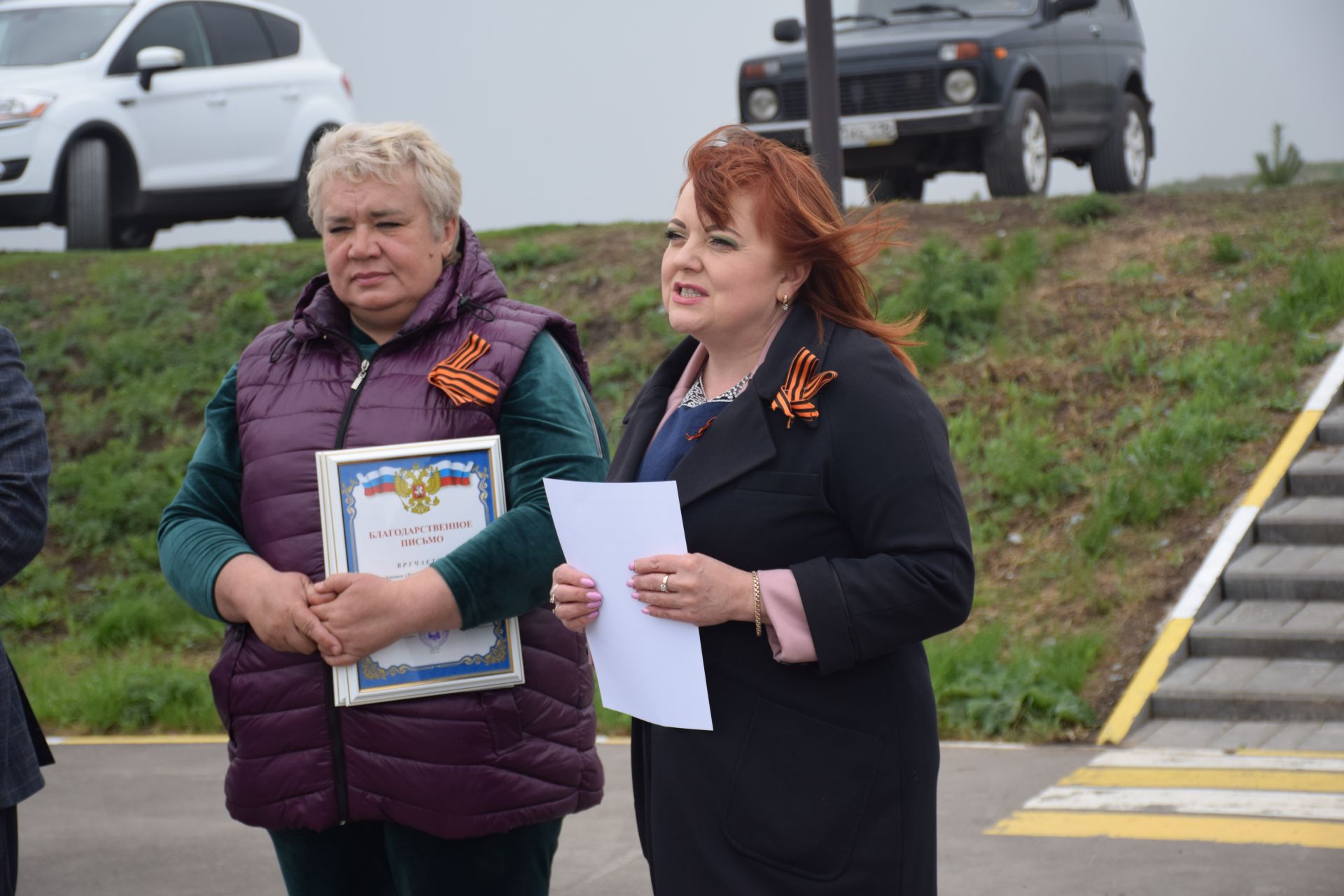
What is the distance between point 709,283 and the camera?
2.58 m

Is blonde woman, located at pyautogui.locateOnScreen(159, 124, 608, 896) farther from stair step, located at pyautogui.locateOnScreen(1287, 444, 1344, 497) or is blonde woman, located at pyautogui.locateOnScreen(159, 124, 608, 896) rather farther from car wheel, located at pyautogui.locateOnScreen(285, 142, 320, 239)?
car wheel, located at pyautogui.locateOnScreen(285, 142, 320, 239)

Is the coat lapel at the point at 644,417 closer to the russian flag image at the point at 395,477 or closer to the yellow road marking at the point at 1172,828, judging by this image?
the russian flag image at the point at 395,477

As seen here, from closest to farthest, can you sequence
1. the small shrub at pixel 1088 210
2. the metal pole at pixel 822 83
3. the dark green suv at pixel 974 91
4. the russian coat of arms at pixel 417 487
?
1. the russian coat of arms at pixel 417 487
2. the metal pole at pixel 822 83
3. the small shrub at pixel 1088 210
4. the dark green suv at pixel 974 91

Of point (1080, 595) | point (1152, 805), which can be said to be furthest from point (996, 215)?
point (1152, 805)

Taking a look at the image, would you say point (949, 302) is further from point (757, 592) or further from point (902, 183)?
point (757, 592)

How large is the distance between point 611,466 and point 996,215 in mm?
8409

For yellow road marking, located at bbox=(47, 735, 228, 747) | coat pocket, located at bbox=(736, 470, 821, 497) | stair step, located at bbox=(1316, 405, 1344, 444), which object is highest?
coat pocket, located at bbox=(736, 470, 821, 497)

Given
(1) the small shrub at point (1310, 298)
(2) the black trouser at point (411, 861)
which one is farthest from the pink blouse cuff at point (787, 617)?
(1) the small shrub at point (1310, 298)

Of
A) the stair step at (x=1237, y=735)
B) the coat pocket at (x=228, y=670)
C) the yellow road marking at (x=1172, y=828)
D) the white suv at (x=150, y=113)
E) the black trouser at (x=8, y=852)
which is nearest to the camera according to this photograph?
the black trouser at (x=8, y=852)

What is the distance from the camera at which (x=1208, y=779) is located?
585 cm

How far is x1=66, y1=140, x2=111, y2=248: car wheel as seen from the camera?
37.6ft

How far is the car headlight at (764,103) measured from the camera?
37.9 feet

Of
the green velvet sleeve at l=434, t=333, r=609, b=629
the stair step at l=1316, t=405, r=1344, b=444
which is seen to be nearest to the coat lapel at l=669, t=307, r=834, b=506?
the green velvet sleeve at l=434, t=333, r=609, b=629

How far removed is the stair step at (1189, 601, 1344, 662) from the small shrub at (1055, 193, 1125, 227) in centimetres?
400
